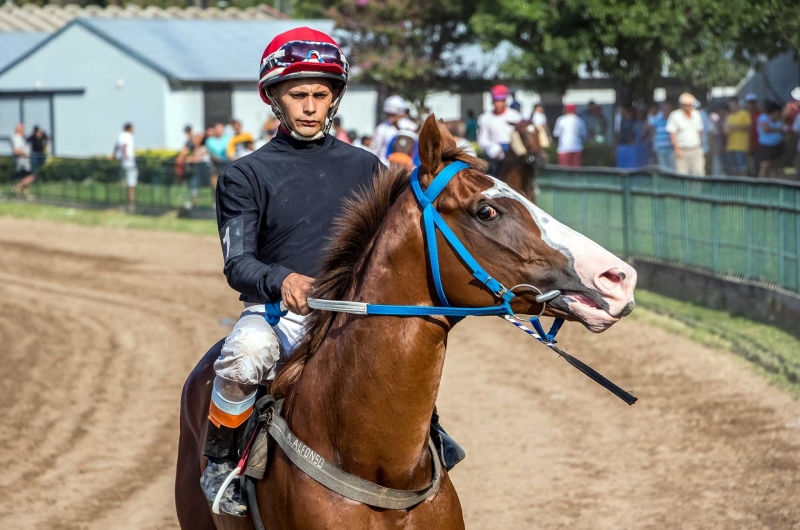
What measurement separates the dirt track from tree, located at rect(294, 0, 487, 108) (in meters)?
19.6

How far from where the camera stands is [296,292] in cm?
362

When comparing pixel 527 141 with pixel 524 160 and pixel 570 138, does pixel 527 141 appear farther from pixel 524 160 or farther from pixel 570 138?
pixel 570 138

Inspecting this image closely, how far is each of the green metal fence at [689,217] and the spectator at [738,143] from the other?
12.8ft

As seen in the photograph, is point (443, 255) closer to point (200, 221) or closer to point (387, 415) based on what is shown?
point (387, 415)

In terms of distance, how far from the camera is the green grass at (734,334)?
9031mm

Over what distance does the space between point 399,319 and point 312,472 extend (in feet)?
1.95

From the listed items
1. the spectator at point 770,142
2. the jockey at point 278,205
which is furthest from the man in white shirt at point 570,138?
the jockey at point 278,205

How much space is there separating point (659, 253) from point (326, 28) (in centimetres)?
3010

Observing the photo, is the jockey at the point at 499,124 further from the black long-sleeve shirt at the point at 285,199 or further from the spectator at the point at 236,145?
the black long-sleeve shirt at the point at 285,199

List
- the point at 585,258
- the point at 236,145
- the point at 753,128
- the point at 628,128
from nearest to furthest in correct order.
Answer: the point at 585,258 < the point at 753,128 < the point at 628,128 < the point at 236,145

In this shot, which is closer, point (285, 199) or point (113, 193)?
point (285, 199)

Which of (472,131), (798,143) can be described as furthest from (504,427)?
(472,131)

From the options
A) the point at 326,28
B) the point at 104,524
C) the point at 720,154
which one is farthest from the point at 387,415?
the point at 326,28

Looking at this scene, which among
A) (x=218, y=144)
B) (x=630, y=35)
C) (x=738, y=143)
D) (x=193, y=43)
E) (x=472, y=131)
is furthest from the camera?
(x=193, y=43)
